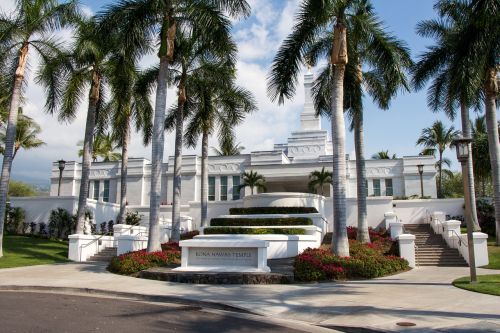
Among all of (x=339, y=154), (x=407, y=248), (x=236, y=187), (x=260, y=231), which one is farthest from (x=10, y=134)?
(x=236, y=187)

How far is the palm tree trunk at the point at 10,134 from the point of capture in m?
20.4

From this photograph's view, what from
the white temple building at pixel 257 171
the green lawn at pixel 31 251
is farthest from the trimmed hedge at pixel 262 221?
the white temple building at pixel 257 171

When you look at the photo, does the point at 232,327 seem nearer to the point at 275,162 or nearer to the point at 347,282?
the point at 347,282

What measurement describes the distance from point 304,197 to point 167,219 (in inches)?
426

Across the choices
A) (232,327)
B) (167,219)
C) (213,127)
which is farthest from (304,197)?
(232,327)

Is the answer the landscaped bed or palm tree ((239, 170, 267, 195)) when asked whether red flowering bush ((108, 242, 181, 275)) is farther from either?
palm tree ((239, 170, 267, 195))

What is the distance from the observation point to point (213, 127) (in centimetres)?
2772

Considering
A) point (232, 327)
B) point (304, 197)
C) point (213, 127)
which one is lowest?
point (232, 327)

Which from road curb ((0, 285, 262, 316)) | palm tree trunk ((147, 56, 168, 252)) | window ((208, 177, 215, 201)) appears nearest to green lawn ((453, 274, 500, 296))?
road curb ((0, 285, 262, 316))

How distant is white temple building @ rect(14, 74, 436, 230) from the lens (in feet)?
116

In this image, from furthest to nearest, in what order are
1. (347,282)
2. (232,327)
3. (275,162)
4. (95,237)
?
(275,162), (95,237), (347,282), (232,327)

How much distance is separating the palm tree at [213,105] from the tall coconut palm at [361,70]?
4944 millimetres

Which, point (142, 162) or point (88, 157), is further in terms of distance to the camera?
point (142, 162)

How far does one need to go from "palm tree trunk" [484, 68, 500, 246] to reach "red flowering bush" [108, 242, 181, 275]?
15.4 metres
